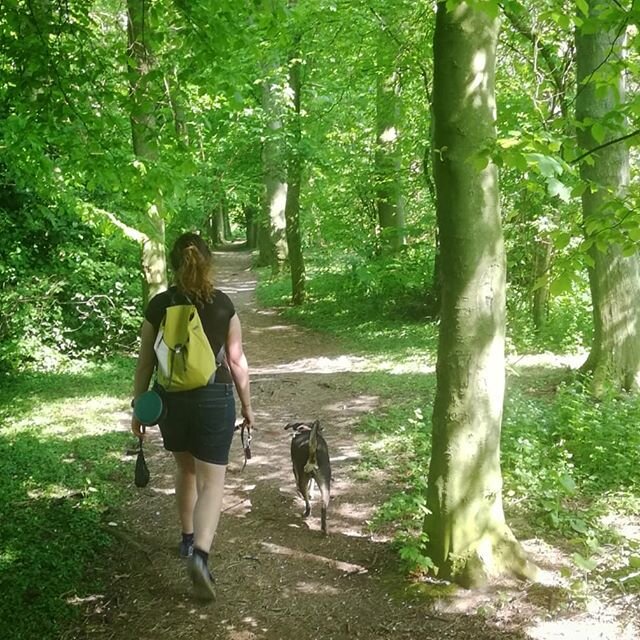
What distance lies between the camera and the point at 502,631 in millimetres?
3482

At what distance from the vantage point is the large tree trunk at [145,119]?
514 cm

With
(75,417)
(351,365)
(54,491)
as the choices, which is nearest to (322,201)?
(351,365)

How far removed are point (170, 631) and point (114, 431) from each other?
4194 millimetres

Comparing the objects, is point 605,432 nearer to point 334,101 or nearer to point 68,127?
point 68,127

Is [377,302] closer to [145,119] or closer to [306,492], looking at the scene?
[145,119]

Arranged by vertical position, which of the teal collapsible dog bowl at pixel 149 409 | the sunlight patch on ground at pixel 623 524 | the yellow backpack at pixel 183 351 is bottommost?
the sunlight patch on ground at pixel 623 524

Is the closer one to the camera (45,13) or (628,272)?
(45,13)

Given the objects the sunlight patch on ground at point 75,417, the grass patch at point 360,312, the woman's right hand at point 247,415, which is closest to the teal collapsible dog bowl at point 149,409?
the woman's right hand at point 247,415

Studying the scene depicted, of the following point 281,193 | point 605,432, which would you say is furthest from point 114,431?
point 281,193

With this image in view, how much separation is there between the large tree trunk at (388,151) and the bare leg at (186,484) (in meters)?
9.24

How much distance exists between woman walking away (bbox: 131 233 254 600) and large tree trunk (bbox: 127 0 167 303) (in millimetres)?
1747

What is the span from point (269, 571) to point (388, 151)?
11313 millimetres

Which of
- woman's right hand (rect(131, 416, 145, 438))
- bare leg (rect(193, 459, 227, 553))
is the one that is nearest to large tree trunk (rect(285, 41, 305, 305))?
woman's right hand (rect(131, 416, 145, 438))

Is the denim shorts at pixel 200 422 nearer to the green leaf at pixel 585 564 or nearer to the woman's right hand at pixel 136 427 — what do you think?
the woman's right hand at pixel 136 427
